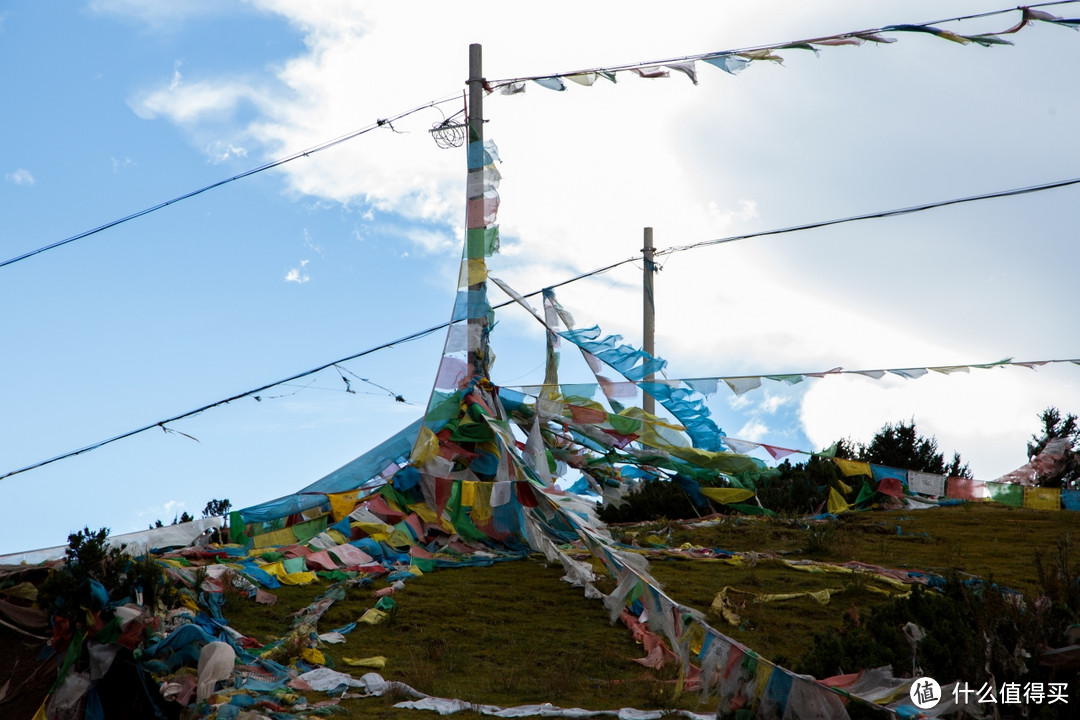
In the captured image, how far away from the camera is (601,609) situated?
10125 millimetres

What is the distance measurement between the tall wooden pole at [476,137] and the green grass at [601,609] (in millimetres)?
2967

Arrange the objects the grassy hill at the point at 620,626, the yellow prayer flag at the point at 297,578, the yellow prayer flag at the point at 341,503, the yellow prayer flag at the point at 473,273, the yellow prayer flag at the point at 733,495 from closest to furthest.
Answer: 1. the grassy hill at the point at 620,626
2. the yellow prayer flag at the point at 297,578
3. the yellow prayer flag at the point at 341,503
4. the yellow prayer flag at the point at 473,273
5. the yellow prayer flag at the point at 733,495

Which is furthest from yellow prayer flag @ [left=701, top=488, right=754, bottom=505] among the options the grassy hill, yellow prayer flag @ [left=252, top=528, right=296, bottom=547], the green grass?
yellow prayer flag @ [left=252, top=528, right=296, bottom=547]

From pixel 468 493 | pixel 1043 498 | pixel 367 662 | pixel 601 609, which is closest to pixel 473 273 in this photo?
pixel 468 493

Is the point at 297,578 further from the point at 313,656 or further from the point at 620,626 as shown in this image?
the point at 620,626

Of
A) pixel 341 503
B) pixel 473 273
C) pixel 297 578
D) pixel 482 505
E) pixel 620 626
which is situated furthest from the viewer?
pixel 473 273

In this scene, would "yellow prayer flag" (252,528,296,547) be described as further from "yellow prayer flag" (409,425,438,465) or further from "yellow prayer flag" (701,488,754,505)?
"yellow prayer flag" (701,488,754,505)

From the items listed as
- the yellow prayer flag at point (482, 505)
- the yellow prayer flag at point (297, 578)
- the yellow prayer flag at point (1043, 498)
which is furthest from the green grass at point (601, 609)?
the yellow prayer flag at point (1043, 498)

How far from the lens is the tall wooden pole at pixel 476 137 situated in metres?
14.2

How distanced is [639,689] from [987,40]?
8.03 metres

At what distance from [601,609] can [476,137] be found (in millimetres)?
7117

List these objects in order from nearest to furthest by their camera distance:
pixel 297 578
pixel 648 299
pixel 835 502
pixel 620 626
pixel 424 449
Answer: pixel 620 626, pixel 297 578, pixel 424 449, pixel 835 502, pixel 648 299

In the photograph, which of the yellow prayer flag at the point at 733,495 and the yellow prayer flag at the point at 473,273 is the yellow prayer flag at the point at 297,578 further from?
the yellow prayer flag at the point at 733,495

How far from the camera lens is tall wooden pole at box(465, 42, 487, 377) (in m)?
14.2
